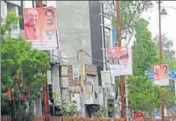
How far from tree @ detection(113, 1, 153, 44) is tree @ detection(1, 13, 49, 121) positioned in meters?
29.9

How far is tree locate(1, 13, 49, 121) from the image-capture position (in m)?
22.2

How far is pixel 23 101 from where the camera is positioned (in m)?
24.8

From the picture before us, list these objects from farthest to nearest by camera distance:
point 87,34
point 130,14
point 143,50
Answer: point 130,14
point 143,50
point 87,34

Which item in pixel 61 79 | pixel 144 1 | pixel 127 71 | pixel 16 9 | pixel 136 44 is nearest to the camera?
pixel 127 71

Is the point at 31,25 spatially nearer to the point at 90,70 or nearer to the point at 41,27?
the point at 41,27

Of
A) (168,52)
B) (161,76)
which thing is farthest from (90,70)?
(161,76)

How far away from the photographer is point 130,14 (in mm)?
55781

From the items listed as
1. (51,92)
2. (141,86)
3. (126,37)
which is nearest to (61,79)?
(51,92)

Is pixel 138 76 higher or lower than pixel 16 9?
lower

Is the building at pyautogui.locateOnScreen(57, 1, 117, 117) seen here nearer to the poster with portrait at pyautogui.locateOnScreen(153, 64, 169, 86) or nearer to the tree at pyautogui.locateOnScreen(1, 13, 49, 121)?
the poster with portrait at pyautogui.locateOnScreen(153, 64, 169, 86)

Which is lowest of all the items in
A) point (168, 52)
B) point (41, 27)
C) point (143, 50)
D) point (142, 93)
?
point (142, 93)

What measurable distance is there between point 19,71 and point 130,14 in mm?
33355

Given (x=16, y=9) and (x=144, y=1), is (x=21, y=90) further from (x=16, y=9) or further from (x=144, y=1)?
(x=144, y=1)

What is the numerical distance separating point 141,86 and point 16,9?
1386 cm
